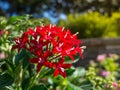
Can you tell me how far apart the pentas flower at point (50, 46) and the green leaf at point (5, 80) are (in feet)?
0.68

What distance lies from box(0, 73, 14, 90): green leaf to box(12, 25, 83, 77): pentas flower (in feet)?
0.68

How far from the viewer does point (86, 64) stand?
753 centimetres

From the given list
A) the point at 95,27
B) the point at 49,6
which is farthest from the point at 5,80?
the point at 49,6

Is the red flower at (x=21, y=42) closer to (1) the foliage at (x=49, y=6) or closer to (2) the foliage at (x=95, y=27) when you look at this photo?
(2) the foliage at (x=95, y=27)

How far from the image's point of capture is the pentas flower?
2410 millimetres

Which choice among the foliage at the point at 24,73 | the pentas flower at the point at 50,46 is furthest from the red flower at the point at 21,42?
the foliage at the point at 24,73

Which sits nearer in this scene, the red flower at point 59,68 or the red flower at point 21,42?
the red flower at point 59,68

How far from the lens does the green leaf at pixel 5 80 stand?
100 inches

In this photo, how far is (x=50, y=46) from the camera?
247cm

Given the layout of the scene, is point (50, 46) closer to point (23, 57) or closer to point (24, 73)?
point (23, 57)

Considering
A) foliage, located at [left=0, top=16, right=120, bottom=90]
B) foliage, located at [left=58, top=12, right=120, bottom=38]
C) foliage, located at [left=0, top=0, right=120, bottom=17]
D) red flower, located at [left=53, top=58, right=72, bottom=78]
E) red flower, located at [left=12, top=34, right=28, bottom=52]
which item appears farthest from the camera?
foliage, located at [left=0, top=0, right=120, bottom=17]

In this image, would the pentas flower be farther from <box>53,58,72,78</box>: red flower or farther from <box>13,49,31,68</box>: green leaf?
<box>13,49,31,68</box>: green leaf

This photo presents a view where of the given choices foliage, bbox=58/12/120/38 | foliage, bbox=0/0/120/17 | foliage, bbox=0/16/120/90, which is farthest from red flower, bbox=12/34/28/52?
foliage, bbox=0/0/120/17

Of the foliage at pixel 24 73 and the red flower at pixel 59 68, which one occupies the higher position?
the red flower at pixel 59 68
